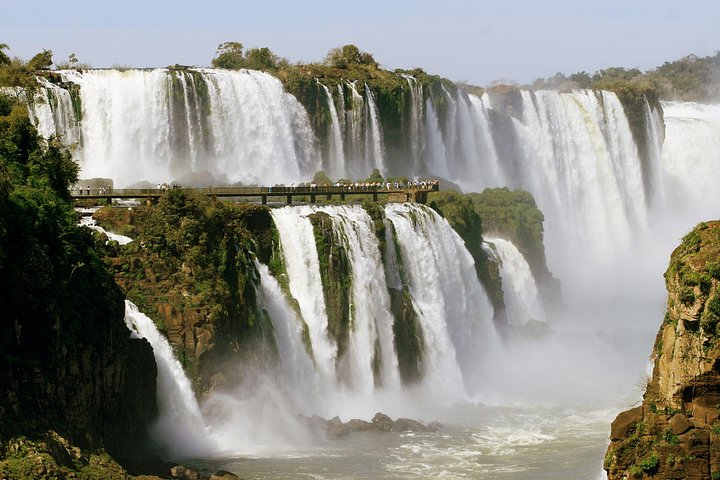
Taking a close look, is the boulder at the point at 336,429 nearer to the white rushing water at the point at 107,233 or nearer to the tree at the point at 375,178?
the white rushing water at the point at 107,233

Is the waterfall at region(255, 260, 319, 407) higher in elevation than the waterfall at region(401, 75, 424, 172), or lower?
lower

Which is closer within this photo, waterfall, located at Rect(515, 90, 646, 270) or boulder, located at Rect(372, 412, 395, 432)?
boulder, located at Rect(372, 412, 395, 432)

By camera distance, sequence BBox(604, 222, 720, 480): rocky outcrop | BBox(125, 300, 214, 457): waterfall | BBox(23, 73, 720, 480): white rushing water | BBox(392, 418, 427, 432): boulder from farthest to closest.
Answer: BBox(392, 418, 427, 432): boulder
BBox(23, 73, 720, 480): white rushing water
BBox(125, 300, 214, 457): waterfall
BBox(604, 222, 720, 480): rocky outcrop

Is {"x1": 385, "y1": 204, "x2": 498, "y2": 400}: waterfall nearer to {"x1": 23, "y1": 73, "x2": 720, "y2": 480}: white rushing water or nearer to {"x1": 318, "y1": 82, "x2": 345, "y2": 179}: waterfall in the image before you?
{"x1": 23, "y1": 73, "x2": 720, "y2": 480}: white rushing water

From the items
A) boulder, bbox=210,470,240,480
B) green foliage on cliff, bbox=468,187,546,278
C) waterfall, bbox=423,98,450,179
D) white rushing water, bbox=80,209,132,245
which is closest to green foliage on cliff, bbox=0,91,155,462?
boulder, bbox=210,470,240,480

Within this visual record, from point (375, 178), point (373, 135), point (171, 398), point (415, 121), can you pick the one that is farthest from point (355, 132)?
point (171, 398)

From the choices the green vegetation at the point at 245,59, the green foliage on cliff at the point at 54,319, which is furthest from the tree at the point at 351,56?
the green foliage on cliff at the point at 54,319

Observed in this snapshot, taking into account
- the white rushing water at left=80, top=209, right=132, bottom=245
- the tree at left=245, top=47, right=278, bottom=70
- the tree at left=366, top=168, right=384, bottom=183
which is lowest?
the white rushing water at left=80, top=209, right=132, bottom=245
